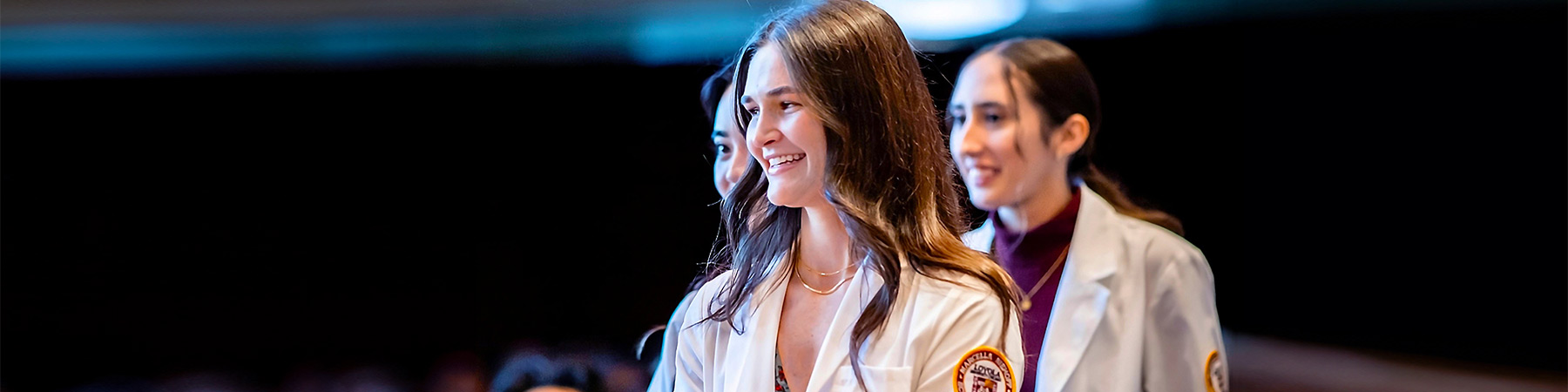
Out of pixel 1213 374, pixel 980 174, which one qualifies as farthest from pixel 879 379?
pixel 1213 374

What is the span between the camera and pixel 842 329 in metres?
1.00

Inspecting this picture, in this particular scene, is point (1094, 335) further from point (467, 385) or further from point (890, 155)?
point (467, 385)

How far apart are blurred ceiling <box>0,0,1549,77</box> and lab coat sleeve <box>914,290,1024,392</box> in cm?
59

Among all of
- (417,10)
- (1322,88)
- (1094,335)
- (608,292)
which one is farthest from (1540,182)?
(417,10)

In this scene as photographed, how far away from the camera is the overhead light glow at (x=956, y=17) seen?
58.4 inches

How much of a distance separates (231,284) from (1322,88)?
2.88 metres

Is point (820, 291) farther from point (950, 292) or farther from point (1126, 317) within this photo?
point (1126, 317)

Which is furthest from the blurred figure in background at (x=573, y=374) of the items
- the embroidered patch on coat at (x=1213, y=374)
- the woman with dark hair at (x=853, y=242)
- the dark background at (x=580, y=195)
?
the embroidered patch on coat at (x=1213, y=374)

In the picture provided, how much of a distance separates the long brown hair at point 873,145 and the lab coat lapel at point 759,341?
0.03ft

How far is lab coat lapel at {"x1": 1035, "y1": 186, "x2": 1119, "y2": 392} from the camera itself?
132cm

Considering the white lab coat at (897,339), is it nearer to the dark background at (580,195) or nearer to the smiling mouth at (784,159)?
the smiling mouth at (784,159)

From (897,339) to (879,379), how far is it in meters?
0.04

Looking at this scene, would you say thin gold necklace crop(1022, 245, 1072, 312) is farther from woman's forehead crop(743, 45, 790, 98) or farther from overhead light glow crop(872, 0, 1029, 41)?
woman's forehead crop(743, 45, 790, 98)

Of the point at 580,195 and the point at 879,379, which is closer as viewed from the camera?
the point at 879,379
